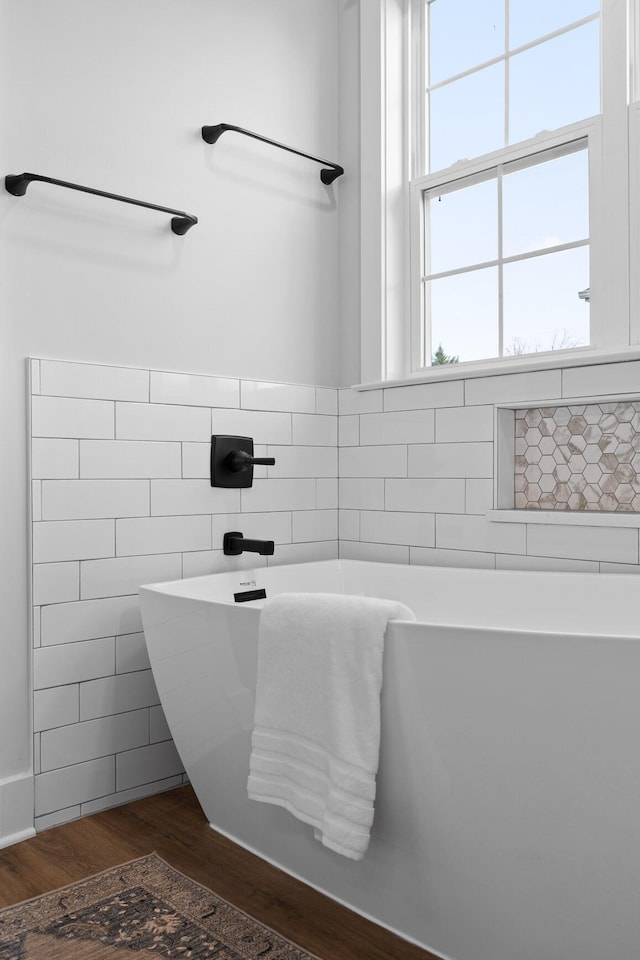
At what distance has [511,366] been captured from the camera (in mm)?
2330

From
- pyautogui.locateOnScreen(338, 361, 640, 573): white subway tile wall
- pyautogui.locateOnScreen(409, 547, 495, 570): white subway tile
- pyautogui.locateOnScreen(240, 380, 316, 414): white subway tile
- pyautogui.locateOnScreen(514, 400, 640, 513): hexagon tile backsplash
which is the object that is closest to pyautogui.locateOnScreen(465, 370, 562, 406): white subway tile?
pyautogui.locateOnScreen(338, 361, 640, 573): white subway tile wall

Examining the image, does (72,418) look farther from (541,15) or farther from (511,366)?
(541,15)

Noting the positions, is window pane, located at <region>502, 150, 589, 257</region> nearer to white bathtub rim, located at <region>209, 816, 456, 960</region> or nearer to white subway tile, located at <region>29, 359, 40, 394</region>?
white subway tile, located at <region>29, 359, 40, 394</region>

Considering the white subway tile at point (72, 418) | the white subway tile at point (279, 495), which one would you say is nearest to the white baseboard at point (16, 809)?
the white subway tile at point (72, 418)

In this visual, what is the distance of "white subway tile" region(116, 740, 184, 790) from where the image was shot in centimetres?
221

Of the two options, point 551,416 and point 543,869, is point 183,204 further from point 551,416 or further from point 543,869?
point 543,869

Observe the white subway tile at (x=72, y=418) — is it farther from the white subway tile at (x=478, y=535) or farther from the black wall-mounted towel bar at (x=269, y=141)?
the white subway tile at (x=478, y=535)

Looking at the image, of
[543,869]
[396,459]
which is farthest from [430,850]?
[396,459]

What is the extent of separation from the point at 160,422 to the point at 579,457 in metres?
1.27

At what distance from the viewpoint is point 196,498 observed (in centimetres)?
238

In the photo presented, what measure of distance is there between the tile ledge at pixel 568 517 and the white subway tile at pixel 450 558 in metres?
0.13

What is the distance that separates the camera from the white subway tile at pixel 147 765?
7.25 feet

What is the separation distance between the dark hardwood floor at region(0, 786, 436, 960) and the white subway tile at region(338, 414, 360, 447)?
4.27ft

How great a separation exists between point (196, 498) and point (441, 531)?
81 cm
